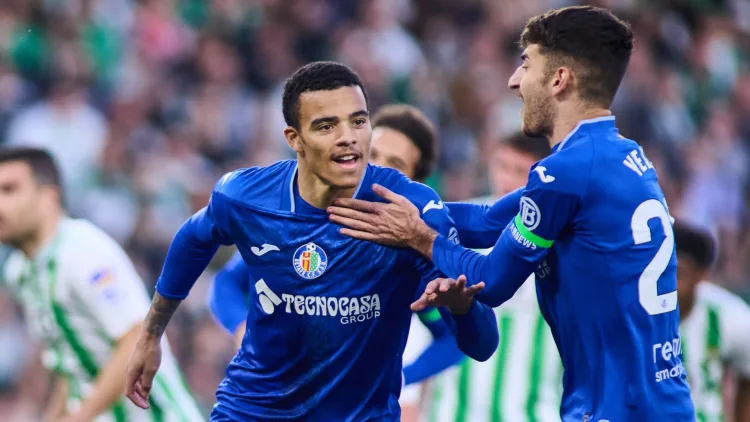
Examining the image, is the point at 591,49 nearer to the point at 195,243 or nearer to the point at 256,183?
the point at 256,183

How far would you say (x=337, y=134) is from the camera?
15.7 feet

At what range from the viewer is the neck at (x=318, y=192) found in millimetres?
4898

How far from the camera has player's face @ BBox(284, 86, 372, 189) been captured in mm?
4789

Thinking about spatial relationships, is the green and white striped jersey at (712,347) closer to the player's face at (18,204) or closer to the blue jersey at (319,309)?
the blue jersey at (319,309)

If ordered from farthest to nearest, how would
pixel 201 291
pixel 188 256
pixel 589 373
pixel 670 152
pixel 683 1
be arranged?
1. pixel 683 1
2. pixel 670 152
3. pixel 201 291
4. pixel 188 256
5. pixel 589 373

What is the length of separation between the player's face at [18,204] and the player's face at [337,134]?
222cm

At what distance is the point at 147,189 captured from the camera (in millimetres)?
11289

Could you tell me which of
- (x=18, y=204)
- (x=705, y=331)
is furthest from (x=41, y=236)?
(x=705, y=331)

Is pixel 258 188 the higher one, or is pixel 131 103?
pixel 131 103

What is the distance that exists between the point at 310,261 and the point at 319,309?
0.18 meters

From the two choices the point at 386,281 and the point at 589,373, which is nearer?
the point at 589,373

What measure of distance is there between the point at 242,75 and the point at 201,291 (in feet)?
9.52

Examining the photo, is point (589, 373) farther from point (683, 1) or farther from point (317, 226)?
point (683, 1)

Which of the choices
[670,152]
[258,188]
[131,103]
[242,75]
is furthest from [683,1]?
[258,188]
